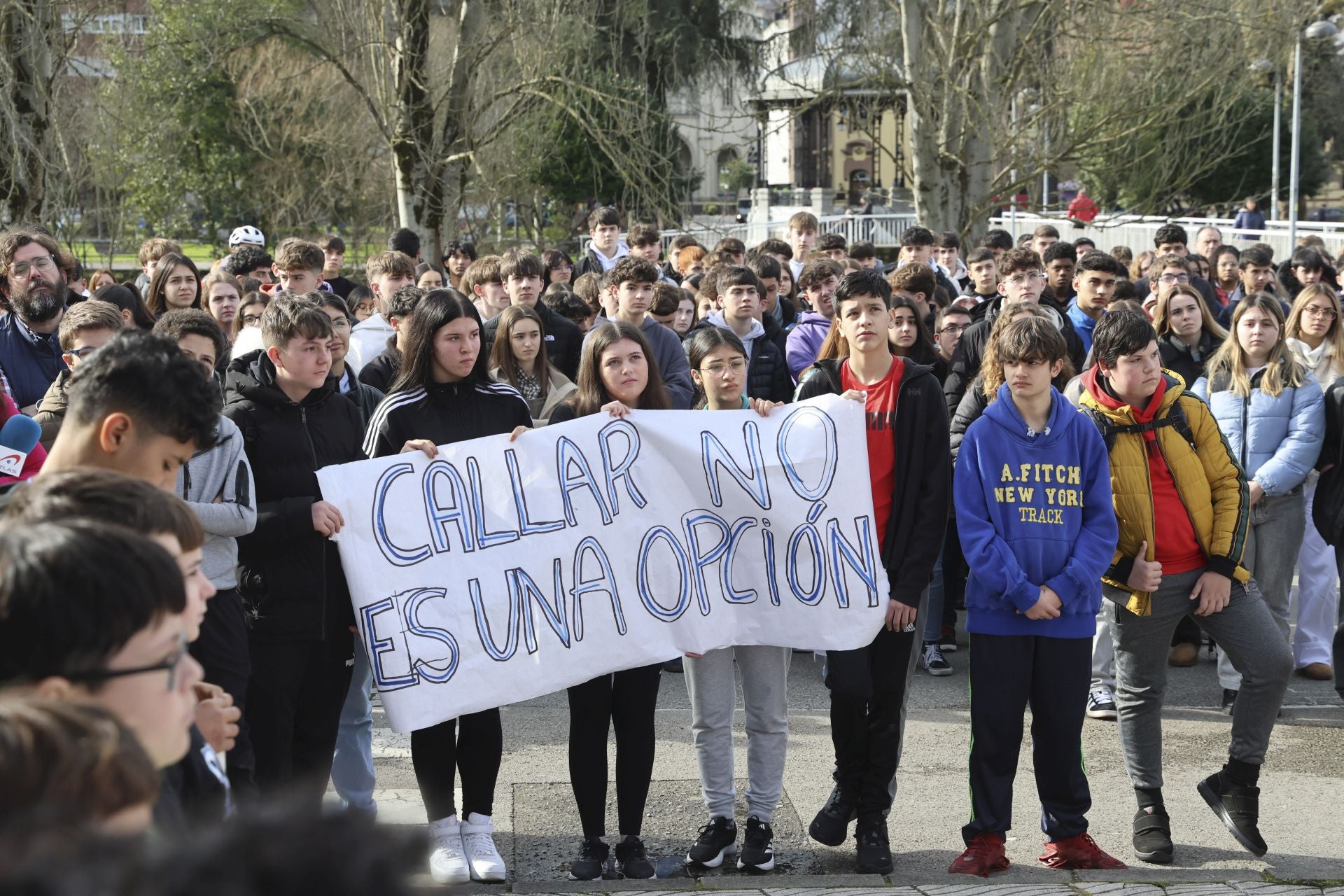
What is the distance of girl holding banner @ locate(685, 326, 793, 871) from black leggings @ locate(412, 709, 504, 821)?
733mm

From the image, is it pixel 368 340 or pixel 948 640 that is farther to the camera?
pixel 948 640

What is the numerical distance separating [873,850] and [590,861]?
39.4 inches

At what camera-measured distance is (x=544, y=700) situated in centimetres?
724


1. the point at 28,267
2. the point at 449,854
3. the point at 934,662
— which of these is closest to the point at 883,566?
the point at 449,854

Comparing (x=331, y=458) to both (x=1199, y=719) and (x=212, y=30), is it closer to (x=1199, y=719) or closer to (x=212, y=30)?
(x=1199, y=719)

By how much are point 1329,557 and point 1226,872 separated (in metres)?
3.32

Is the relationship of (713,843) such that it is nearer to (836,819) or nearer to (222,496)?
(836,819)

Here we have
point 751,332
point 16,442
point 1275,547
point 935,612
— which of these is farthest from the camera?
point 751,332

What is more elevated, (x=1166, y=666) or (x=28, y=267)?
(x=28, y=267)

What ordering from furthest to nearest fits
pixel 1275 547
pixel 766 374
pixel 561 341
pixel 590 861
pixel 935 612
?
pixel 766 374
pixel 561 341
pixel 935 612
pixel 1275 547
pixel 590 861

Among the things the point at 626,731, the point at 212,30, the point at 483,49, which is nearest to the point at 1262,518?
the point at 626,731

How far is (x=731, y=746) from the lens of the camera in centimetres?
518

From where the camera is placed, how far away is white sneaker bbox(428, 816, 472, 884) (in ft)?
16.2

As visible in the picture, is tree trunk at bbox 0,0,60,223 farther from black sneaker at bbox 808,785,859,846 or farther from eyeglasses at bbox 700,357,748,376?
black sneaker at bbox 808,785,859,846
